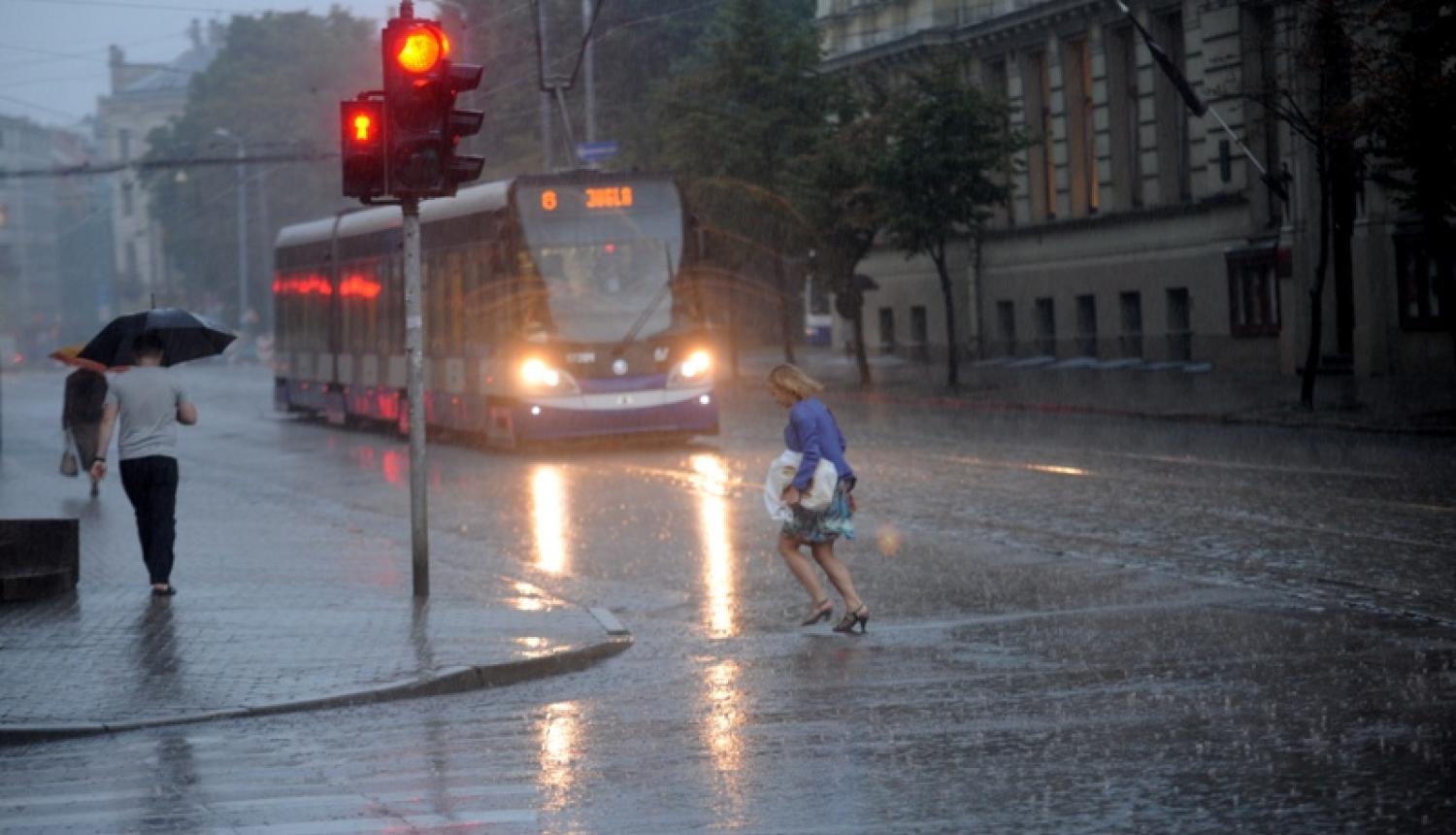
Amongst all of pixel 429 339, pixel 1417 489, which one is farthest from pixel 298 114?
pixel 1417 489

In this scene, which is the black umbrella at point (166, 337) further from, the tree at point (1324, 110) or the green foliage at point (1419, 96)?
the tree at point (1324, 110)

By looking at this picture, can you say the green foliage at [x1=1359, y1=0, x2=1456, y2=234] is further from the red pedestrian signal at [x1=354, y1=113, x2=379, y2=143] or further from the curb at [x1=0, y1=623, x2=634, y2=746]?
the curb at [x1=0, y1=623, x2=634, y2=746]

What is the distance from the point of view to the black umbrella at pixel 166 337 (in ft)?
49.3

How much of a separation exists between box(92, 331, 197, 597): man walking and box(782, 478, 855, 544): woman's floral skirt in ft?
14.2

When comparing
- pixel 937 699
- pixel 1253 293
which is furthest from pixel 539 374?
pixel 937 699

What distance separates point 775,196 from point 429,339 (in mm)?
18207

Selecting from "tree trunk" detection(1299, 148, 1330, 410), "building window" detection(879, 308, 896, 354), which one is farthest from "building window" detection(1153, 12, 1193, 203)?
"building window" detection(879, 308, 896, 354)

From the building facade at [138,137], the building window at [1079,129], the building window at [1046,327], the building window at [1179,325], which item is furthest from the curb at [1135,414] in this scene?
the building facade at [138,137]

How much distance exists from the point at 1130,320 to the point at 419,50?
3536cm

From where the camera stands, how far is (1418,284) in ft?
119

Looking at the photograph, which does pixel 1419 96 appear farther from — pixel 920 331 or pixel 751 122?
pixel 920 331

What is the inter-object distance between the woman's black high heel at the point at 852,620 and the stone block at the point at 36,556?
534 centimetres

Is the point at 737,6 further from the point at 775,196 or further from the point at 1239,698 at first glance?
the point at 1239,698

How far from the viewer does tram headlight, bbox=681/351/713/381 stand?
28.5 meters
